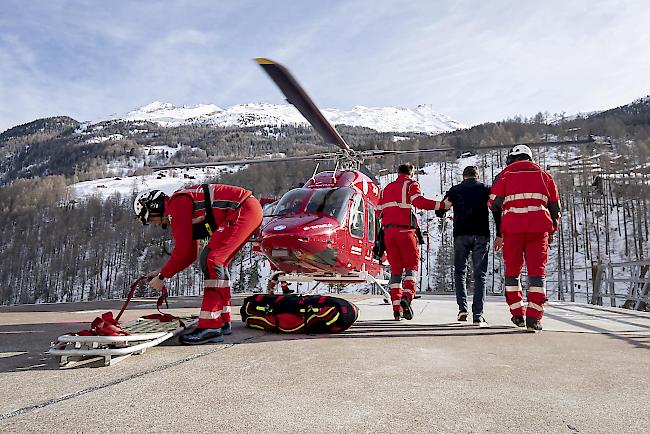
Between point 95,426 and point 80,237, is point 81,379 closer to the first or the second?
point 95,426

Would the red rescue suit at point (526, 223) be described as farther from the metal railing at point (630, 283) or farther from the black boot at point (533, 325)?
the metal railing at point (630, 283)

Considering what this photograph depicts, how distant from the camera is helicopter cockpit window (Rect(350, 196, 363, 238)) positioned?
281 inches

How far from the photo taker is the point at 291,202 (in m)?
7.04

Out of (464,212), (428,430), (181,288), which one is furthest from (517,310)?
(181,288)

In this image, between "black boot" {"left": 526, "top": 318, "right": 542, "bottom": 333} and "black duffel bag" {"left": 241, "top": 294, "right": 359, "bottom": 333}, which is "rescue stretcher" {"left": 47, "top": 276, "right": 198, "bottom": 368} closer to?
"black duffel bag" {"left": 241, "top": 294, "right": 359, "bottom": 333}

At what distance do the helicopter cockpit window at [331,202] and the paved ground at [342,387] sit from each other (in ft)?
11.0

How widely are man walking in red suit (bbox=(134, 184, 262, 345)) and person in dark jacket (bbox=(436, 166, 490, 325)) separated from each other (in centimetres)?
257

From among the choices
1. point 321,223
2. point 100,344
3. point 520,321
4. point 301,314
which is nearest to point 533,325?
point 520,321

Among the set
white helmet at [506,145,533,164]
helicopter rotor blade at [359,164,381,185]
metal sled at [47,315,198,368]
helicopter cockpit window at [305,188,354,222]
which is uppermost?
helicopter rotor blade at [359,164,381,185]

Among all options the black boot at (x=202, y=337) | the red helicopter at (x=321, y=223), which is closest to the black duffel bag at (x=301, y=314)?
the black boot at (x=202, y=337)

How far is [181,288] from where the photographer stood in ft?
198

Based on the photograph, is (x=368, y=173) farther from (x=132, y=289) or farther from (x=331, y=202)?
(x=132, y=289)

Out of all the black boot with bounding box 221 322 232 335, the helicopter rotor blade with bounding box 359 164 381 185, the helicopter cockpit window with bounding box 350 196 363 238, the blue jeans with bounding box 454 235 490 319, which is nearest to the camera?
the black boot with bounding box 221 322 232 335

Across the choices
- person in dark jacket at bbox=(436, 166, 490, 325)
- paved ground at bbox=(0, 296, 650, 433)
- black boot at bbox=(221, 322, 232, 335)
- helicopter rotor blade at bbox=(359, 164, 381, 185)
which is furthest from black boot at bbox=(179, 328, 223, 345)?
helicopter rotor blade at bbox=(359, 164, 381, 185)
